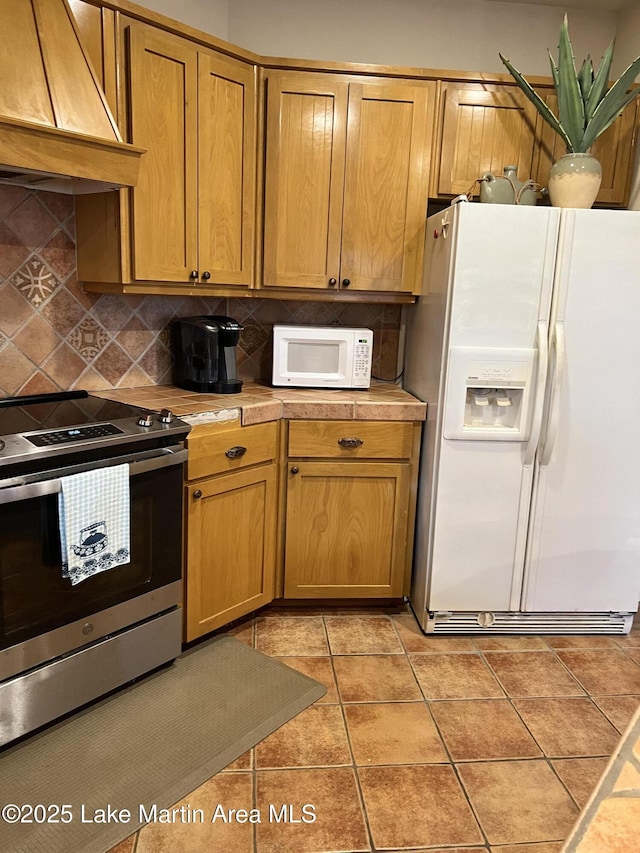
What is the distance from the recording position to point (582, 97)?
97.5 inches

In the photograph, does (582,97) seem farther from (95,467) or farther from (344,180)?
(95,467)

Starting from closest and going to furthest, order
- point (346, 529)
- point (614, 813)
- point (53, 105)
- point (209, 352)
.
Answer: point (614, 813), point (53, 105), point (209, 352), point (346, 529)

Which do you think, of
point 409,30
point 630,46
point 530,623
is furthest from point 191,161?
point 530,623

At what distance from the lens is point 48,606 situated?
1.86m

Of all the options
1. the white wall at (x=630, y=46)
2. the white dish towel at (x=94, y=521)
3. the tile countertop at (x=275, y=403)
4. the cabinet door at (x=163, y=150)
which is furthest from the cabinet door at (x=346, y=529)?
the white wall at (x=630, y=46)

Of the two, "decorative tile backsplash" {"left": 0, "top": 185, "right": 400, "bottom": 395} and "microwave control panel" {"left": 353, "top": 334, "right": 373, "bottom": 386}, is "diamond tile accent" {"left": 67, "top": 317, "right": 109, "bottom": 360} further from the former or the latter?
"microwave control panel" {"left": 353, "top": 334, "right": 373, "bottom": 386}

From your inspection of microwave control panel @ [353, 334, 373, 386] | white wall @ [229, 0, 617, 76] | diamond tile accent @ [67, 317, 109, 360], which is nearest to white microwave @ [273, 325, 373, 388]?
microwave control panel @ [353, 334, 373, 386]

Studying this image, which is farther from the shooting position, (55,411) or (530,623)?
(530,623)

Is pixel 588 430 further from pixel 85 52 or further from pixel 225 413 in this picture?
pixel 85 52

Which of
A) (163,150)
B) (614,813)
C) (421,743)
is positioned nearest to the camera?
(614,813)

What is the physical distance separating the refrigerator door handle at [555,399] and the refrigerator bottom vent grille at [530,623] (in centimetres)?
67

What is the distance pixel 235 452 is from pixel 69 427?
2.17ft

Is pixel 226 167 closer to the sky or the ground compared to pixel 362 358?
closer to the sky

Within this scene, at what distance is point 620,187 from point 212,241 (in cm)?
177
